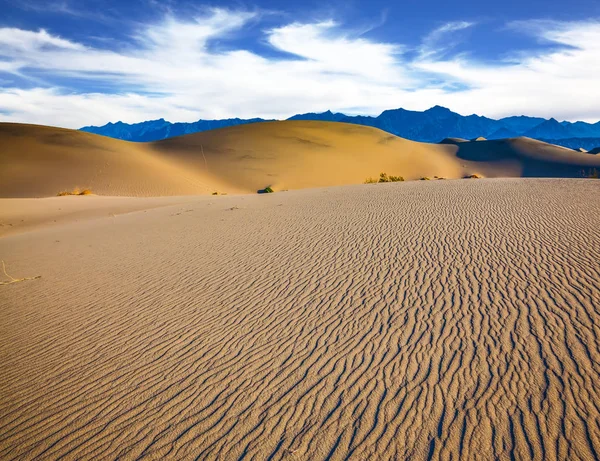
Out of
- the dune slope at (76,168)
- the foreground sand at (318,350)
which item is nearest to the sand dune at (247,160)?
the dune slope at (76,168)

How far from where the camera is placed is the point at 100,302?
6.93m

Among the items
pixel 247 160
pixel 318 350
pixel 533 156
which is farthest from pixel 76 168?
pixel 533 156

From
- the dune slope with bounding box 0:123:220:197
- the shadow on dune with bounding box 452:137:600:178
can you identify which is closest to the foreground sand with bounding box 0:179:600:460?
the dune slope with bounding box 0:123:220:197

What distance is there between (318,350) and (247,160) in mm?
50453

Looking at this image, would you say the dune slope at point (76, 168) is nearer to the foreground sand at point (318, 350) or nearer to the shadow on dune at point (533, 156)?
the foreground sand at point (318, 350)

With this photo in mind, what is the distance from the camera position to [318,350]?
4.86m

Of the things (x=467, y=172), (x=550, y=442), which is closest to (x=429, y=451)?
(x=550, y=442)

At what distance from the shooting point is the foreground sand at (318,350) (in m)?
3.52

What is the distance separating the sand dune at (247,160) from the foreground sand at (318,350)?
1137 inches

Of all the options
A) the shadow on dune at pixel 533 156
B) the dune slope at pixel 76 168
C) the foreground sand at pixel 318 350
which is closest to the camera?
the foreground sand at pixel 318 350

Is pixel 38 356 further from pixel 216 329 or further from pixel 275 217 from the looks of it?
pixel 275 217

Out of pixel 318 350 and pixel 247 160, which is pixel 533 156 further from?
pixel 318 350

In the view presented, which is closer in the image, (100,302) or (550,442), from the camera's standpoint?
(550,442)

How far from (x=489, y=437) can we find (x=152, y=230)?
39.6ft
